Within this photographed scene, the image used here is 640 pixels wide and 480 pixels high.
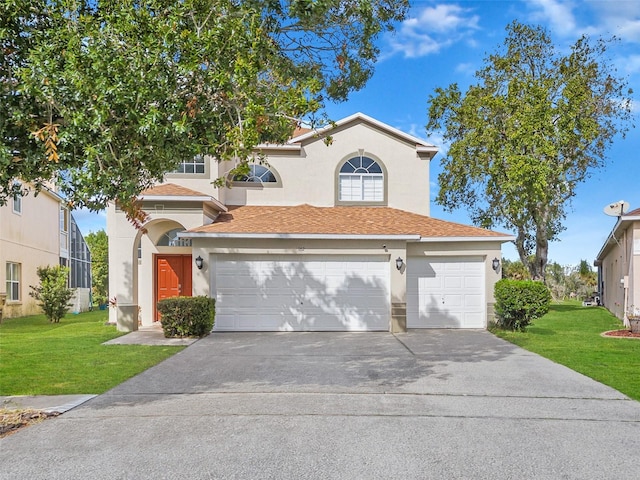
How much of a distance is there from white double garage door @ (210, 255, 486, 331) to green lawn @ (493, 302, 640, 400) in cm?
296

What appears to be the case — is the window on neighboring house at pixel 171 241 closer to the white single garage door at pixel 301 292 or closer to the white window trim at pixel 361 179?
the white single garage door at pixel 301 292

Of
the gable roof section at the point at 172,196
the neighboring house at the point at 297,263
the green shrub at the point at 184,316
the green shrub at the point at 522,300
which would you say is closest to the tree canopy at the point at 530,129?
the neighboring house at the point at 297,263

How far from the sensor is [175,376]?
905cm

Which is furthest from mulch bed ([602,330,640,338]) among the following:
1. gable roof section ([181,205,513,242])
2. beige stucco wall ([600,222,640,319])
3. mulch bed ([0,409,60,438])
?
mulch bed ([0,409,60,438])

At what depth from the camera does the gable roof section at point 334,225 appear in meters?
15.4

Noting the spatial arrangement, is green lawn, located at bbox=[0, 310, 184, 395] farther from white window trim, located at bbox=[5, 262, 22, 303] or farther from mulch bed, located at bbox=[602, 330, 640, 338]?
mulch bed, located at bbox=[602, 330, 640, 338]

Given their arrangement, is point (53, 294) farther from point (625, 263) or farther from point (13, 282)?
point (625, 263)

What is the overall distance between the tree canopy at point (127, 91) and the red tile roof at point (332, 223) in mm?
8313

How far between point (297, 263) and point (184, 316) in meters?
3.70

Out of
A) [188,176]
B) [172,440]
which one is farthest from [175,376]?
[188,176]

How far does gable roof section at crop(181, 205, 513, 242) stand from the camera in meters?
15.4

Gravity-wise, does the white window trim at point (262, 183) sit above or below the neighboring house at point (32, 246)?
above

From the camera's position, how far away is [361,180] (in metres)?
19.3

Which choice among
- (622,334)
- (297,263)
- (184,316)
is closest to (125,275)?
(184,316)
